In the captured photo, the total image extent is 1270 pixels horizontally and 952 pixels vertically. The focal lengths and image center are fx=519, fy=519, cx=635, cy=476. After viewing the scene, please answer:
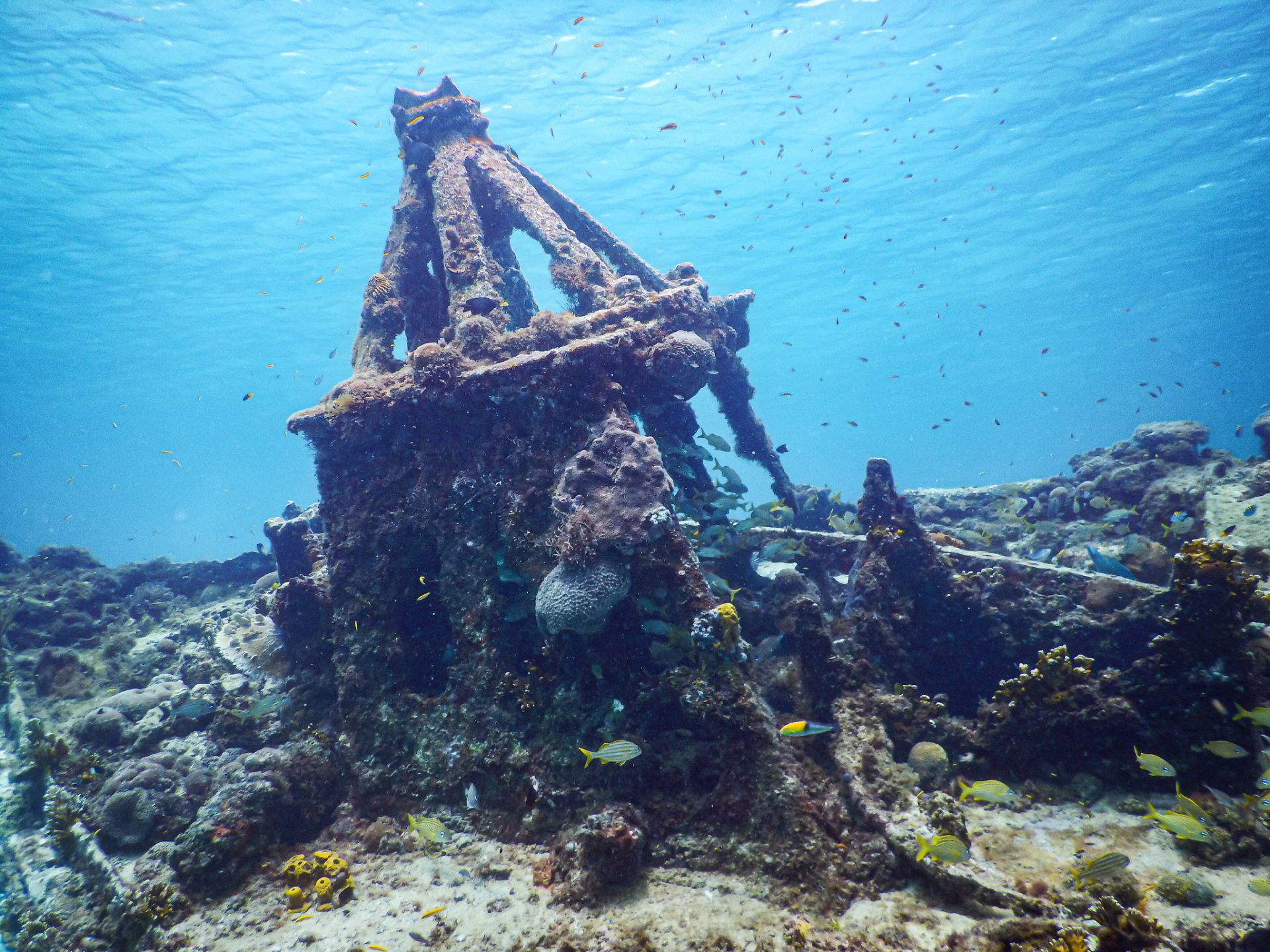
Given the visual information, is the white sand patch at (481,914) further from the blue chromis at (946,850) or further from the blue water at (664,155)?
the blue water at (664,155)

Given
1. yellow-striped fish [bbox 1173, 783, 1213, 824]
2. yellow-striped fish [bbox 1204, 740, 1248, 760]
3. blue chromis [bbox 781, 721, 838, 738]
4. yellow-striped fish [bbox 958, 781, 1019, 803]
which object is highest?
blue chromis [bbox 781, 721, 838, 738]

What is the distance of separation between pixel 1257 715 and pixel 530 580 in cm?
640

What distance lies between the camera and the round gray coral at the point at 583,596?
4.87 m

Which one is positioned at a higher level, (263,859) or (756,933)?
(263,859)

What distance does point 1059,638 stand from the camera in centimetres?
599

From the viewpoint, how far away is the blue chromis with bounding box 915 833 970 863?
3652 mm

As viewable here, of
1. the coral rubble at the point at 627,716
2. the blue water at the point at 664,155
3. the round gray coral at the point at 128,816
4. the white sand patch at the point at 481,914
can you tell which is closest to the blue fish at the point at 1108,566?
the coral rubble at the point at 627,716

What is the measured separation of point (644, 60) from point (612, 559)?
916 inches

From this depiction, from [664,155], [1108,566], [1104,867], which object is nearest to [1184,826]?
[1104,867]

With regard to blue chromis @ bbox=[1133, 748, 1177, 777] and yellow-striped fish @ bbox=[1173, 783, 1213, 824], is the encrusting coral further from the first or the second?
yellow-striped fish @ bbox=[1173, 783, 1213, 824]

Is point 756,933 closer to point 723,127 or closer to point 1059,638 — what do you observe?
point 1059,638

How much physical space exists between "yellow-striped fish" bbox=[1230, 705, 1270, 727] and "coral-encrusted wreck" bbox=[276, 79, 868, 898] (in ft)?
11.3

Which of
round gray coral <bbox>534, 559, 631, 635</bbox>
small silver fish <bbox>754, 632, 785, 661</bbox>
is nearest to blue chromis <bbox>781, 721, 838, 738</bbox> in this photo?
small silver fish <bbox>754, 632, 785, 661</bbox>

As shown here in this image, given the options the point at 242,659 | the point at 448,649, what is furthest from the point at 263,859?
the point at 242,659
